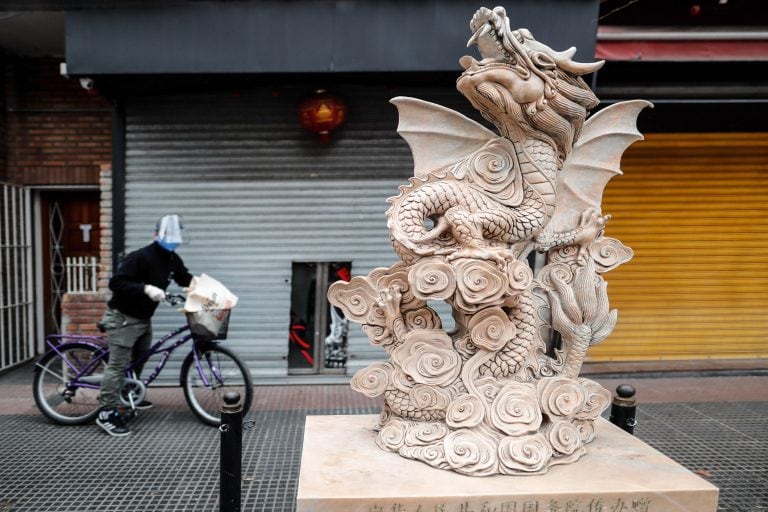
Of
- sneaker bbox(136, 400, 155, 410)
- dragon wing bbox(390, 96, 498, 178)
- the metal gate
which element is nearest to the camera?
dragon wing bbox(390, 96, 498, 178)

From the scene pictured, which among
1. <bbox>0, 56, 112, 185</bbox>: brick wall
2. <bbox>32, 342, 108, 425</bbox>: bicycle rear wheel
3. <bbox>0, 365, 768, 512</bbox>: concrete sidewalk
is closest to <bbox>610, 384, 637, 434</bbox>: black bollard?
<bbox>0, 365, 768, 512</bbox>: concrete sidewalk

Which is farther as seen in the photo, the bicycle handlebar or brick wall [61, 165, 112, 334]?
brick wall [61, 165, 112, 334]

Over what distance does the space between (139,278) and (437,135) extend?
2898 mm

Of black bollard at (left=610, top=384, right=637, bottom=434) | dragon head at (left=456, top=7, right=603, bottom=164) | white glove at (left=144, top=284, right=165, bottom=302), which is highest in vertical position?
dragon head at (left=456, top=7, right=603, bottom=164)

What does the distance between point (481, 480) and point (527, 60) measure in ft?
7.28

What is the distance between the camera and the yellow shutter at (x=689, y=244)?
654 centimetres

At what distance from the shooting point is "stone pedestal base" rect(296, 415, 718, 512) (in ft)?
7.82

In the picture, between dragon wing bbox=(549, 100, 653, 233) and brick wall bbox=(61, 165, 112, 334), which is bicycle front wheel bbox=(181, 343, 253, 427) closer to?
brick wall bbox=(61, 165, 112, 334)

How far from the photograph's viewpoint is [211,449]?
4.21m

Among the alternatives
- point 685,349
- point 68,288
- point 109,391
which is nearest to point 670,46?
point 685,349

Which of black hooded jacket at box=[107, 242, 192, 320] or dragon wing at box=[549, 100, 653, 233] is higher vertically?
dragon wing at box=[549, 100, 653, 233]

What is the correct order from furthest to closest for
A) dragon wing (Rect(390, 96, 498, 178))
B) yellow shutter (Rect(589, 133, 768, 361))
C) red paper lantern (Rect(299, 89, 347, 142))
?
yellow shutter (Rect(589, 133, 768, 361)) < red paper lantern (Rect(299, 89, 347, 142)) < dragon wing (Rect(390, 96, 498, 178))

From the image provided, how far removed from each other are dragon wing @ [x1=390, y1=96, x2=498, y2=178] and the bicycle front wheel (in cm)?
261

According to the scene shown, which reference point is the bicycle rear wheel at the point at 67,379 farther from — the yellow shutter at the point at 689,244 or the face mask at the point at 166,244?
the yellow shutter at the point at 689,244
